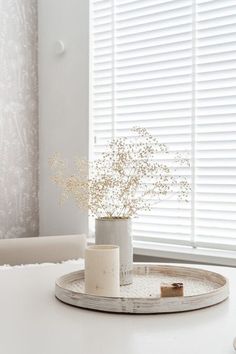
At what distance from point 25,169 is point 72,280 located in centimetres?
173

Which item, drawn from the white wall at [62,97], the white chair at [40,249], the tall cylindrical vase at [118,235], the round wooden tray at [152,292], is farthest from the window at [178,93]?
the tall cylindrical vase at [118,235]

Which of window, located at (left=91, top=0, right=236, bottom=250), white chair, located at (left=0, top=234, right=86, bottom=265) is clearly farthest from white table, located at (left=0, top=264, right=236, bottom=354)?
window, located at (left=91, top=0, right=236, bottom=250)

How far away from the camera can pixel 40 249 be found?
7.23 ft

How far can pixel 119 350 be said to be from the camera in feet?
2.93

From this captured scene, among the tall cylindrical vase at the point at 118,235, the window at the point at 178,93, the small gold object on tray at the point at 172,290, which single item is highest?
the window at the point at 178,93

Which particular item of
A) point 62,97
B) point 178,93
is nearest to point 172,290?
point 178,93

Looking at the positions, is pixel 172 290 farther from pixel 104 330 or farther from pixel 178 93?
pixel 178 93

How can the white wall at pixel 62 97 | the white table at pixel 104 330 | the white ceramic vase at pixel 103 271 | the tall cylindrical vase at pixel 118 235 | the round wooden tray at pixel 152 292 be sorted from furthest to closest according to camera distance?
1. the white wall at pixel 62 97
2. the tall cylindrical vase at pixel 118 235
3. the white ceramic vase at pixel 103 271
4. the round wooden tray at pixel 152 292
5. the white table at pixel 104 330

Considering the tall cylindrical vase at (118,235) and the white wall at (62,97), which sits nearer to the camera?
the tall cylindrical vase at (118,235)

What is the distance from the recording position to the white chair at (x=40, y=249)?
213cm

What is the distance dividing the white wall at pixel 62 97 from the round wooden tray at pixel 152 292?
4.72 ft

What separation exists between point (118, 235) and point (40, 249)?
929 mm

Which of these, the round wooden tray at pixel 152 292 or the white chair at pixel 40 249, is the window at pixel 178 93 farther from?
the round wooden tray at pixel 152 292

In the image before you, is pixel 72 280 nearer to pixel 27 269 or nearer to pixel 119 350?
pixel 27 269
